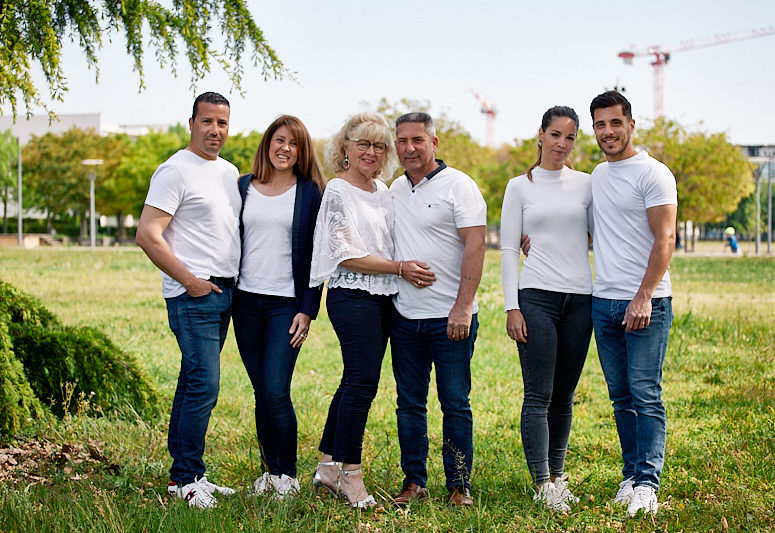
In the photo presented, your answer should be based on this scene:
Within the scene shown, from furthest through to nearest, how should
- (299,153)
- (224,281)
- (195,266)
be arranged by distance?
(299,153) < (224,281) < (195,266)

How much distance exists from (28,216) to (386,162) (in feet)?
255

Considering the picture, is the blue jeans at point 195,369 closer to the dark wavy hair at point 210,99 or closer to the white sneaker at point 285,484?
the white sneaker at point 285,484

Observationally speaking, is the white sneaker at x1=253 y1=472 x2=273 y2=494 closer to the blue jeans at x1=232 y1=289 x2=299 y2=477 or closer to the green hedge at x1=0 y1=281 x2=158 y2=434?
the blue jeans at x1=232 y1=289 x2=299 y2=477

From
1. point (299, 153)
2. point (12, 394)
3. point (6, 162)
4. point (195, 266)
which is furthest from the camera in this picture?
point (6, 162)

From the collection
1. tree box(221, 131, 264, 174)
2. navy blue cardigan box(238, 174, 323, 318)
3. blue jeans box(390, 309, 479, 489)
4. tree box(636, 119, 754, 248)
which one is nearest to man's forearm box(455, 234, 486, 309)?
blue jeans box(390, 309, 479, 489)

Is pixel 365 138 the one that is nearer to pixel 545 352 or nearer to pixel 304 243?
pixel 304 243

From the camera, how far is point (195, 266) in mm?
4406

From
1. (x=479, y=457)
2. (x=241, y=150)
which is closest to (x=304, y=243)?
(x=479, y=457)

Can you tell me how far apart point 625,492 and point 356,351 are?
5.56ft

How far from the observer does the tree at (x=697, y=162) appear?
129 feet

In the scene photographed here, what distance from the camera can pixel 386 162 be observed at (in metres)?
4.47

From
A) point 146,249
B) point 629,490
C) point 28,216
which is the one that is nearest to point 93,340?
point 146,249

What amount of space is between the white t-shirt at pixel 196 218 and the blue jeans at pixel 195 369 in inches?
5.1

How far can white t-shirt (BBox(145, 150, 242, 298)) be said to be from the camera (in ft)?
14.3
